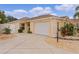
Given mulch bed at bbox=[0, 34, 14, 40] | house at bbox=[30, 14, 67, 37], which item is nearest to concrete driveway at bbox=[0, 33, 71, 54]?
mulch bed at bbox=[0, 34, 14, 40]

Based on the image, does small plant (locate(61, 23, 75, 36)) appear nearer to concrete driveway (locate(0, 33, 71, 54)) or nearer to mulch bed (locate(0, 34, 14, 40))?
concrete driveway (locate(0, 33, 71, 54))

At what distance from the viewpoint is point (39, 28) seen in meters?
8.38

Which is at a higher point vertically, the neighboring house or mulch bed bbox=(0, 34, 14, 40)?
the neighboring house

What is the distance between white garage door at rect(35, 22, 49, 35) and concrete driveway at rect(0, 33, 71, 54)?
15cm

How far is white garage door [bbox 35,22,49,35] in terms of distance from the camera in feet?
27.1

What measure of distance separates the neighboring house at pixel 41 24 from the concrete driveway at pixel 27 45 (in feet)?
0.69

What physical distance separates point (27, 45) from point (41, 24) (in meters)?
0.87

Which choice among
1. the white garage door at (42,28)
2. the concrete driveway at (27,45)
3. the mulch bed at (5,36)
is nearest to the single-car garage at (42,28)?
the white garage door at (42,28)

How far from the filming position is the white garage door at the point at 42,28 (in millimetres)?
8266

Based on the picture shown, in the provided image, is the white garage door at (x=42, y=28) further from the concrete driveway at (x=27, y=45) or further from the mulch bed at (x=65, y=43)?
the mulch bed at (x=65, y=43)

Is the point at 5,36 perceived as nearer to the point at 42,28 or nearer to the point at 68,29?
the point at 42,28
